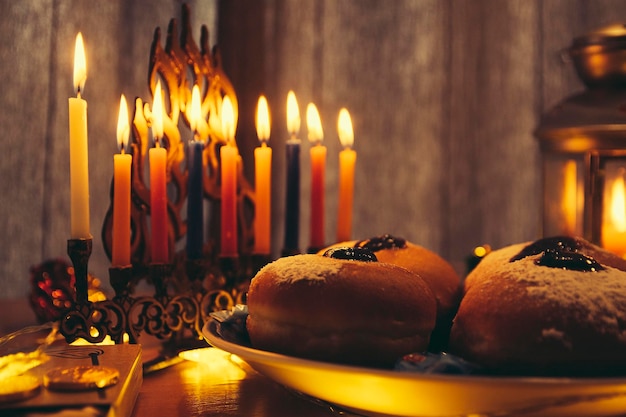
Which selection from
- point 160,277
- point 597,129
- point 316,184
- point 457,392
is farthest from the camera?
point 597,129

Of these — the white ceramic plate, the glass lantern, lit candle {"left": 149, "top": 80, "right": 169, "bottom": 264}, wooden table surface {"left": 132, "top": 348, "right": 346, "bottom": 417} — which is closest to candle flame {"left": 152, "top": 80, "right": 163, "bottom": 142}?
lit candle {"left": 149, "top": 80, "right": 169, "bottom": 264}

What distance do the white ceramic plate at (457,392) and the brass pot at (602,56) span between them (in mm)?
930

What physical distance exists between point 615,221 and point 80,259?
3.61ft

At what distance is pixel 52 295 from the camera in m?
1.08

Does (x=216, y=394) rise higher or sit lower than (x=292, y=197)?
lower

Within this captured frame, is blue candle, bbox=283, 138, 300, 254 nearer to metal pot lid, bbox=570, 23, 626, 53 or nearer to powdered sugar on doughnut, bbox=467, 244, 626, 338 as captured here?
powdered sugar on doughnut, bbox=467, 244, 626, 338

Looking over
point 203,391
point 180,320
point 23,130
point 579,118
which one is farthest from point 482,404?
point 23,130

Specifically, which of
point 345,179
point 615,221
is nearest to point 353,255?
point 345,179

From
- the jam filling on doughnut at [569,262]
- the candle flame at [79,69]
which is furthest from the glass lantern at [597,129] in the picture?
the candle flame at [79,69]

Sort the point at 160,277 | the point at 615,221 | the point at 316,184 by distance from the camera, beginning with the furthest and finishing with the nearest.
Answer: the point at 615,221
the point at 316,184
the point at 160,277

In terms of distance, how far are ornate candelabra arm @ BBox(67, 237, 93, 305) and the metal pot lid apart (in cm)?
104

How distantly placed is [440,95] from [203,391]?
1.48 m

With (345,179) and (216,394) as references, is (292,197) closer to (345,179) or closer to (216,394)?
(345,179)

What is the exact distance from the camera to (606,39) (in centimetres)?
132
